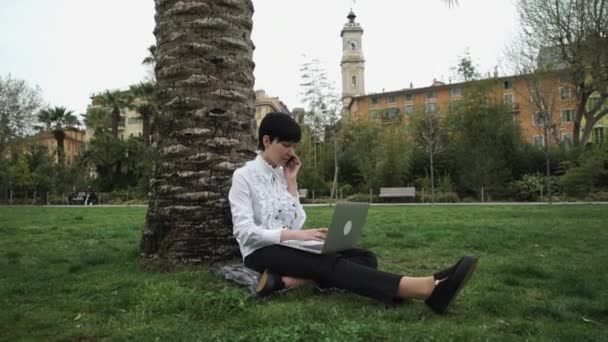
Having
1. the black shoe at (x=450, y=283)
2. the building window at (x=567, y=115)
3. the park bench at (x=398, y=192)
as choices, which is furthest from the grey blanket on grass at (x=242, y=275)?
the building window at (x=567, y=115)

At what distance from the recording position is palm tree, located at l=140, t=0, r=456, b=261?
12.9 ft

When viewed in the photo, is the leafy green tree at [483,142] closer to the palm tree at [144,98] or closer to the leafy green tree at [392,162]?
the leafy green tree at [392,162]

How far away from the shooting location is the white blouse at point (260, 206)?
3166mm

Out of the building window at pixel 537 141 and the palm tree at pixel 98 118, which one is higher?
the palm tree at pixel 98 118

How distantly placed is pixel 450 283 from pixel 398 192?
2279cm

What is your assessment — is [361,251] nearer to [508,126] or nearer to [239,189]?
[239,189]

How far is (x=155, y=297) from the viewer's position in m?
3.01

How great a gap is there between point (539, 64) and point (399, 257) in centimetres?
2732

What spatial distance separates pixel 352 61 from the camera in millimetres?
90250

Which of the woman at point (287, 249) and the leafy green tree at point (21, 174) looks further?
the leafy green tree at point (21, 174)

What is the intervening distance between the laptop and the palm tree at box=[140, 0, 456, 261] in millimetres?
1044

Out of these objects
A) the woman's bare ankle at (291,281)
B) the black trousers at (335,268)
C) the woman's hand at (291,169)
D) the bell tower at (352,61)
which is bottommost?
the woman's bare ankle at (291,281)

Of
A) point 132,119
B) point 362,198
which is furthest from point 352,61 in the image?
point 362,198

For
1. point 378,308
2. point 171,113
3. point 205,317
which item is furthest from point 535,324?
point 171,113
